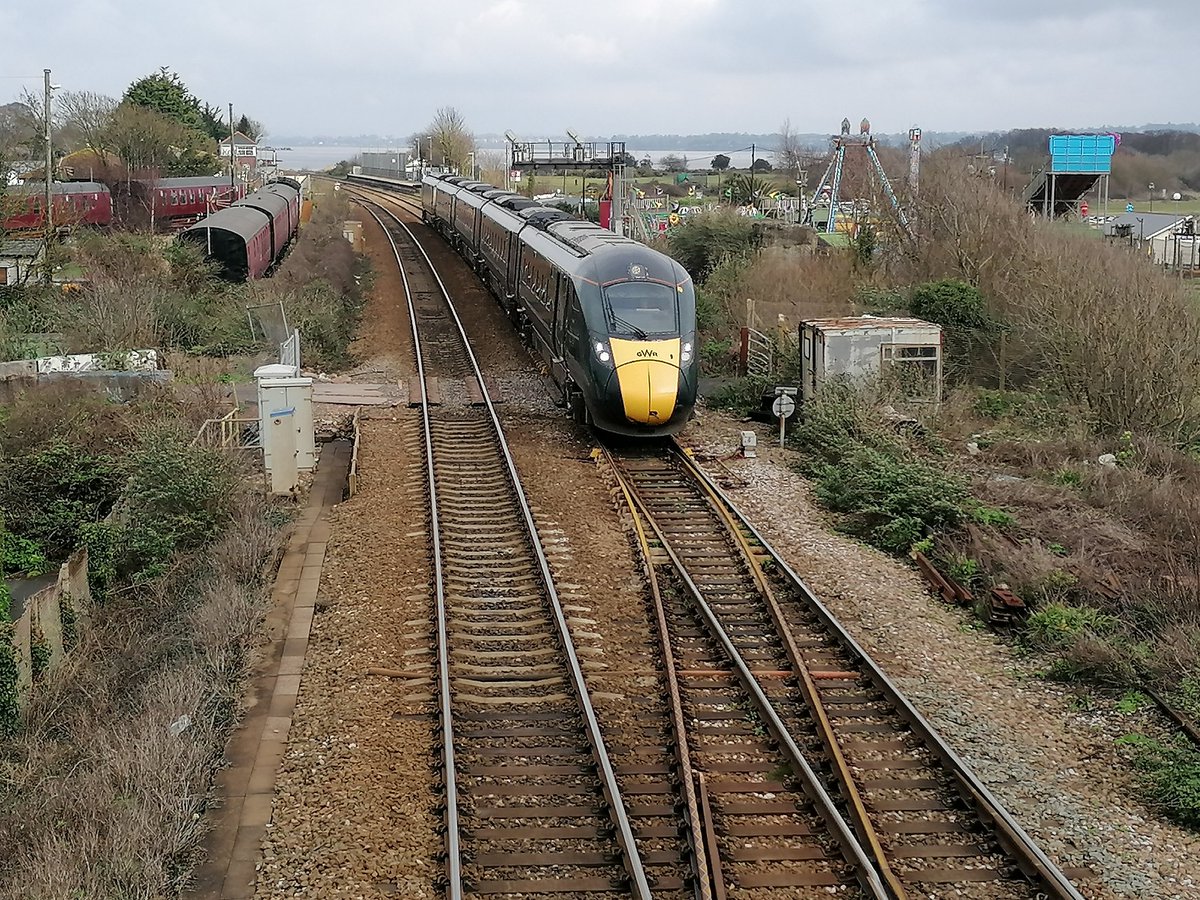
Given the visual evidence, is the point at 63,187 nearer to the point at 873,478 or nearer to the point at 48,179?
the point at 48,179

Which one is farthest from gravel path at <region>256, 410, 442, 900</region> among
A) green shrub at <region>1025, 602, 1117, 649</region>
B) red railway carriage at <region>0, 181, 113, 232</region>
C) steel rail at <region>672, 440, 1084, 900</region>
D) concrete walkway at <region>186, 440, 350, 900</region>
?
red railway carriage at <region>0, 181, 113, 232</region>

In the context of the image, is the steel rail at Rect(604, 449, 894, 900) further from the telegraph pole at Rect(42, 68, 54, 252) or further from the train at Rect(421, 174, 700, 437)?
the telegraph pole at Rect(42, 68, 54, 252)

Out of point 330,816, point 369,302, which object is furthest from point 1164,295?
point 369,302

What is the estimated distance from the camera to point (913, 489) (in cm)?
1490

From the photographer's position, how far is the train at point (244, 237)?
30.5 meters

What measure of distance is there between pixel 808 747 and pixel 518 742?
7.18 feet

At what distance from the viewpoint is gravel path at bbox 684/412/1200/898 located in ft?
25.4

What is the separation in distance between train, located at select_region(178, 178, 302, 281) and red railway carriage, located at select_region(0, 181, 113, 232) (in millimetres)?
5712

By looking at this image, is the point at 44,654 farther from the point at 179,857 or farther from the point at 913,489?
the point at 913,489

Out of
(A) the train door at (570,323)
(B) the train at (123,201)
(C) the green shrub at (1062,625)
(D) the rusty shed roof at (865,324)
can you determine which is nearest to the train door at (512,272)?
(A) the train door at (570,323)

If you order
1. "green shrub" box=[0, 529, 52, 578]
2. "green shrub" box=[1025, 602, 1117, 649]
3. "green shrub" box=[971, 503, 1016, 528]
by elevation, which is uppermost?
"green shrub" box=[971, 503, 1016, 528]

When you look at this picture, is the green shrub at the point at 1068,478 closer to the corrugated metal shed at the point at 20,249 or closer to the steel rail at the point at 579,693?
the steel rail at the point at 579,693

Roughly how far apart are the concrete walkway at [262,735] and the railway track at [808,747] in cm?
299

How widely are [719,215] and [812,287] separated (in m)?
11.5
